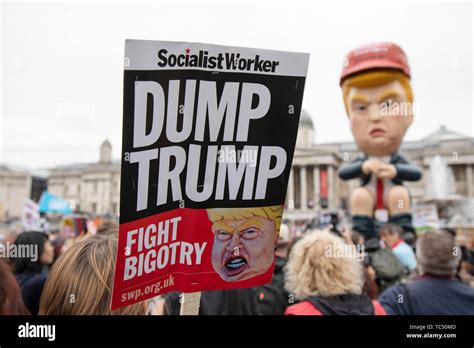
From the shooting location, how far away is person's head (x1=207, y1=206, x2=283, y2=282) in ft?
5.25

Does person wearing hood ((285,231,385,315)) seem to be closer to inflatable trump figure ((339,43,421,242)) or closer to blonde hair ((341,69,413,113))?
inflatable trump figure ((339,43,421,242))

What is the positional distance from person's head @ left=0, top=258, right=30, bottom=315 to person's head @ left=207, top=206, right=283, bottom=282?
0.89 m

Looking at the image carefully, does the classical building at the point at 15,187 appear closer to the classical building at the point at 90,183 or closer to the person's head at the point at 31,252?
the classical building at the point at 90,183

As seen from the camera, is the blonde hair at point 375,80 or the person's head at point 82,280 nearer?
the person's head at point 82,280

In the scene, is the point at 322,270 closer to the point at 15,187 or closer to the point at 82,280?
the point at 82,280

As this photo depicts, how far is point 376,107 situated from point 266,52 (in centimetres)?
345

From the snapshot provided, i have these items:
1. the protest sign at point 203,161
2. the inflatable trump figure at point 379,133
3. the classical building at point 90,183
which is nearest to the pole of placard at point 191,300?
the protest sign at point 203,161

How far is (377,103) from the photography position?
4711mm

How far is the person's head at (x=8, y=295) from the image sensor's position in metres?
1.92

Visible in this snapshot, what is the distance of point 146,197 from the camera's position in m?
1.50

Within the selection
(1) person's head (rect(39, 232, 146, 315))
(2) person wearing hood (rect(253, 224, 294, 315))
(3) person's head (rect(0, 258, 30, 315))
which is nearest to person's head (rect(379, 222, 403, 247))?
(2) person wearing hood (rect(253, 224, 294, 315))

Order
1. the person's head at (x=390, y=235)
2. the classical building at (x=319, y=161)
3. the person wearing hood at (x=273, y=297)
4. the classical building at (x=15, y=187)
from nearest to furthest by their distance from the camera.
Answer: the person wearing hood at (x=273, y=297)
the person's head at (x=390, y=235)
the classical building at (x=319, y=161)
the classical building at (x=15, y=187)
